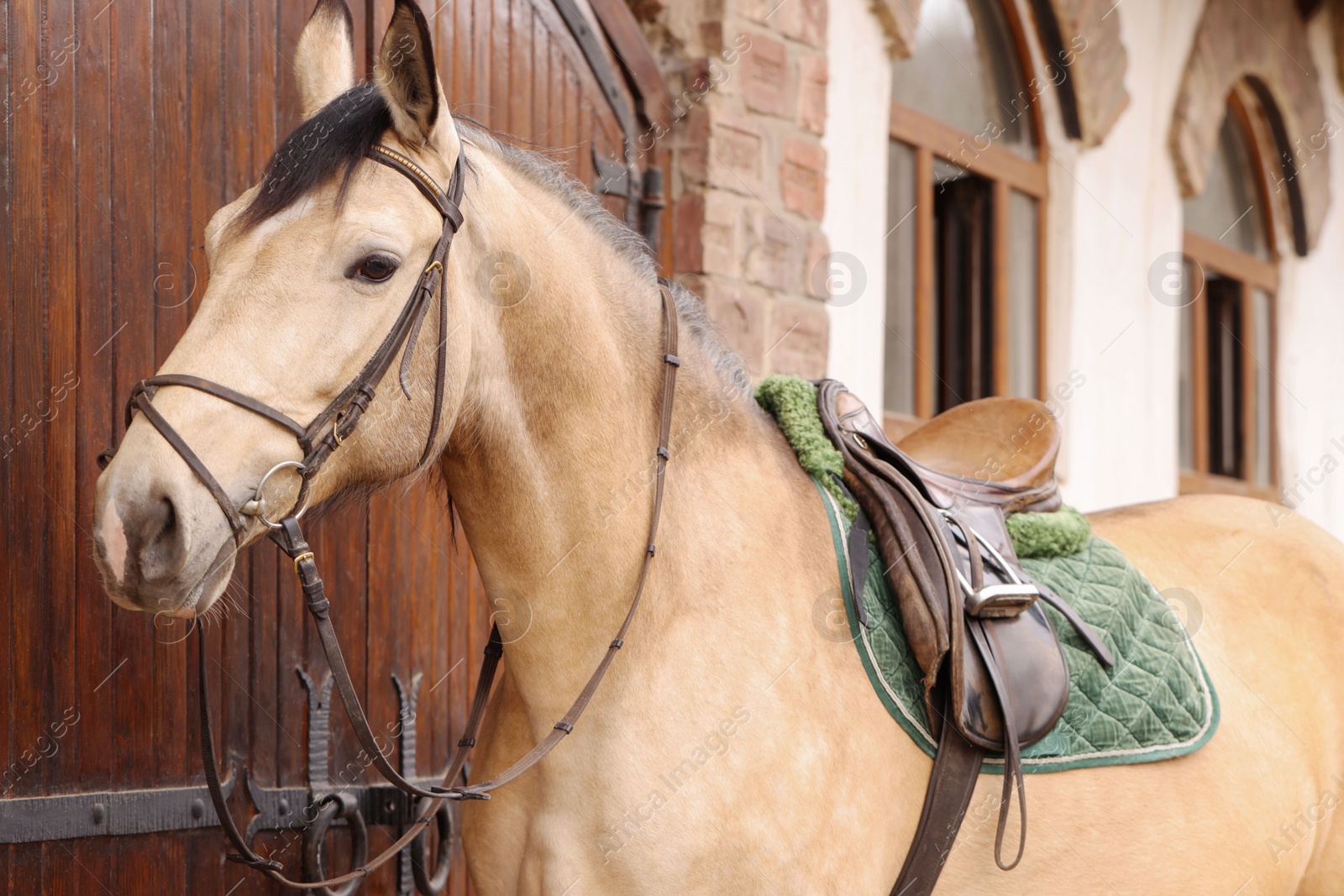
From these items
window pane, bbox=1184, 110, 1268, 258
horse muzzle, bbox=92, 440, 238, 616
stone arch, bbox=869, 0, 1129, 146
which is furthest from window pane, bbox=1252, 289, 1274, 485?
horse muzzle, bbox=92, 440, 238, 616

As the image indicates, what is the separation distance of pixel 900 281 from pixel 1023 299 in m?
0.92

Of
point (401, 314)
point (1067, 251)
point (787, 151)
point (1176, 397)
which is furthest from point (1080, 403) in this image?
point (401, 314)

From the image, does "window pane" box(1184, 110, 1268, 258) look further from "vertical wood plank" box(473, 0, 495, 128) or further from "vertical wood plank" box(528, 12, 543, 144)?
"vertical wood plank" box(473, 0, 495, 128)

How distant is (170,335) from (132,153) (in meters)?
0.37

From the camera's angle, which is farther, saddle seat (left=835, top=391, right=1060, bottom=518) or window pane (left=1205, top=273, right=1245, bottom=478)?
window pane (left=1205, top=273, right=1245, bottom=478)

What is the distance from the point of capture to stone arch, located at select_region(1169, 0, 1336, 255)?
620cm

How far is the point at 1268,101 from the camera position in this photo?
23.7 ft

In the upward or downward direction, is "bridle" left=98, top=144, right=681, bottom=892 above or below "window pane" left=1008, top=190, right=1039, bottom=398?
below

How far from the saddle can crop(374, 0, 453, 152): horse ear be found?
2.99 feet

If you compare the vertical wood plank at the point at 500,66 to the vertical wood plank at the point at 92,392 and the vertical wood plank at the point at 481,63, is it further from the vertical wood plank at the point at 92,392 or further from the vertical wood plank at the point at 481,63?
the vertical wood plank at the point at 92,392

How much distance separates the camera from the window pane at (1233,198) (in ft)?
23.5

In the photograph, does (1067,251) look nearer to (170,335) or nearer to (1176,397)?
(1176,397)

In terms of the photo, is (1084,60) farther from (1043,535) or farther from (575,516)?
(575,516)

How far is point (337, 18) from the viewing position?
2.03 m
